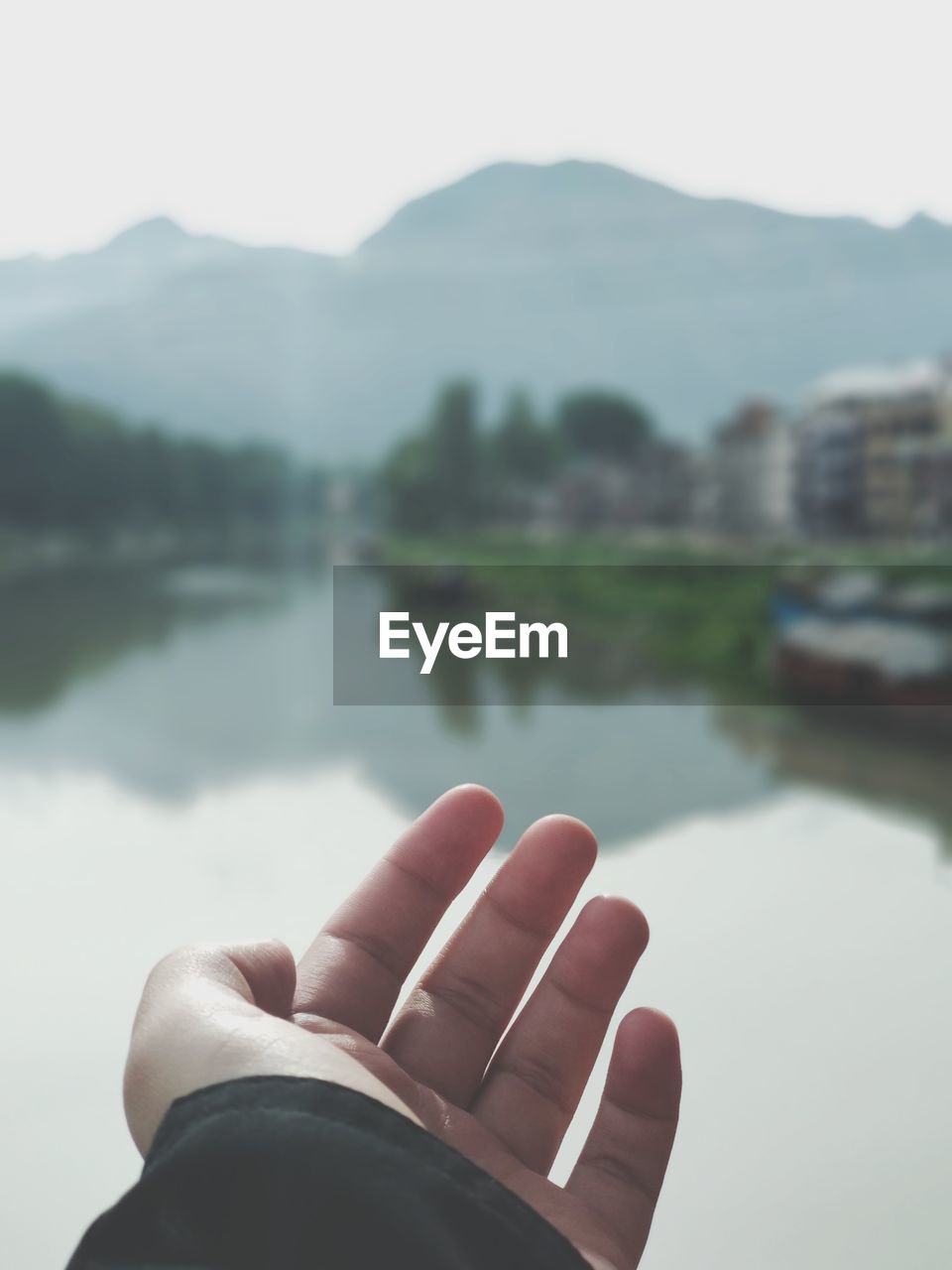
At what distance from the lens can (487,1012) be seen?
0.45m

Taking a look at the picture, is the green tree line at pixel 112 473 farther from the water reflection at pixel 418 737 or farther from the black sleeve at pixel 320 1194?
the black sleeve at pixel 320 1194

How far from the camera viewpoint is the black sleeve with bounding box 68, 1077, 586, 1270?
32 cm

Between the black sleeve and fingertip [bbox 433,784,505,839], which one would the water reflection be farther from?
the black sleeve

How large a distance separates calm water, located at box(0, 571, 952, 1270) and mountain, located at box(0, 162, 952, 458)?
0.68 metres

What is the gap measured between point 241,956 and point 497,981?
0.11 metres

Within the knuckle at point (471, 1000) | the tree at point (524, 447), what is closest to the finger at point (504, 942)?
the knuckle at point (471, 1000)

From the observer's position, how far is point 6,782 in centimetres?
174

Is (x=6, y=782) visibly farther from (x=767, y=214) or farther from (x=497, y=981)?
(x=767, y=214)

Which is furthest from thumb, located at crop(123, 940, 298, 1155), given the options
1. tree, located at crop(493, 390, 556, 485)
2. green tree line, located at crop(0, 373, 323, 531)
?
green tree line, located at crop(0, 373, 323, 531)

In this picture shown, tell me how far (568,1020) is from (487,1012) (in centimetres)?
3

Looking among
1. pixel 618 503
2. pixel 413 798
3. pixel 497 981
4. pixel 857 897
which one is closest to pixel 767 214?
pixel 618 503

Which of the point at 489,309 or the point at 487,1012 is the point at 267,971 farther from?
the point at 489,309

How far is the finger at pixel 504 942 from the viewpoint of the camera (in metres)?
0.45

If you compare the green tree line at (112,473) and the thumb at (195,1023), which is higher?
the green tree line at (112,473)
